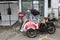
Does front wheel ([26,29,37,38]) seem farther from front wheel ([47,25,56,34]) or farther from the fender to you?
front wheel ([47,25,56,34])

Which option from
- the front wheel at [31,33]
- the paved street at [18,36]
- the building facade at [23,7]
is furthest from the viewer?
the building facade at [23,7]

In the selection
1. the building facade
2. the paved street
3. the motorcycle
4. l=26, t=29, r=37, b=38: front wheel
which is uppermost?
the building facade

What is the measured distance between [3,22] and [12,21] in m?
0.73

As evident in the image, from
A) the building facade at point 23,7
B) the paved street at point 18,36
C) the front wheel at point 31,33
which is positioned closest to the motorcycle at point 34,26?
the front wheel at point 31,33

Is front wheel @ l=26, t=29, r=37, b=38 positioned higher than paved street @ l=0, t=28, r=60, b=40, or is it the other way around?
front wheel @ l=26, t=29, r=37, b=38

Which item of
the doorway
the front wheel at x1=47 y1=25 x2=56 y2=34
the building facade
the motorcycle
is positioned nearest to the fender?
the motorcycle

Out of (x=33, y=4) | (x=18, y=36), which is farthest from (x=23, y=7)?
(x=18, y=36)

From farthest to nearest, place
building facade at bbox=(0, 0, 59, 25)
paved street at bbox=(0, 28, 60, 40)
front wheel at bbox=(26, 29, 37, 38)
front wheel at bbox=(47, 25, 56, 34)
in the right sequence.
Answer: building facade at bbox=(0, 0, 59, 25) < front wheel at bbox=(47, 25, 56, 34) < front wheel at bbox=(26, 29, 37, 38) < paved street at bbox=(0, 28, 60, 40)

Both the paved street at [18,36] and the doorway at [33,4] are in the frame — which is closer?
the paved street at [18,36]

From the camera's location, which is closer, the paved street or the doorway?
the paved street

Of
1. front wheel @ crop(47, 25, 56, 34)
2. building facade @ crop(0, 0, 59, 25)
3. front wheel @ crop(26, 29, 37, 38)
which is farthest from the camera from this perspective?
building facade @ crop(0, 0, 59, 25)

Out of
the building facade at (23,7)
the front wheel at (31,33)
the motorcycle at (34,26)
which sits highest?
the building facade at (23,7)

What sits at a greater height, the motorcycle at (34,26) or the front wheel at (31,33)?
the motorcycle at (34,26)

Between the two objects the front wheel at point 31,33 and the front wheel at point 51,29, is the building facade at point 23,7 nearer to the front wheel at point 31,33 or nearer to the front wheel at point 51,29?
the front wheel at point 51,29
